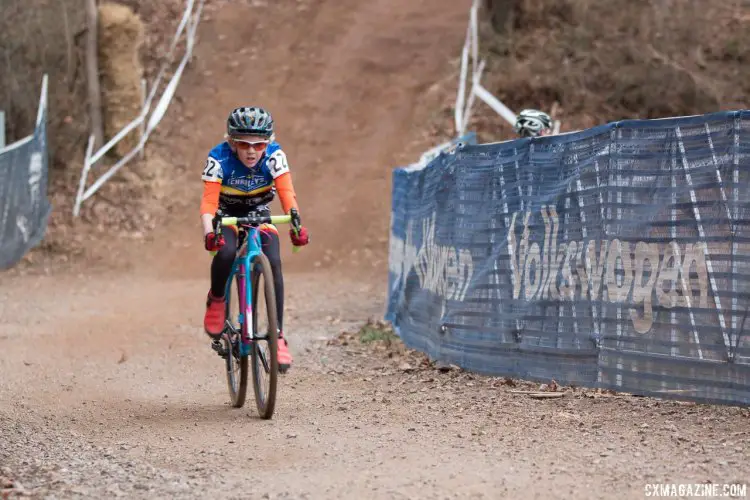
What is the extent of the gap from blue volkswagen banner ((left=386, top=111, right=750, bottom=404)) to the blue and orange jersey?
80.6 inches

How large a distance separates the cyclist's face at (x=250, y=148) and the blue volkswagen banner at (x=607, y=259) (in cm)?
227

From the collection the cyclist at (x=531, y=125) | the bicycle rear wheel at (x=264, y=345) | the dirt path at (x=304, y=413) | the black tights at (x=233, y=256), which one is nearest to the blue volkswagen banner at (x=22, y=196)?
the dirt path at (x=304, y=413)

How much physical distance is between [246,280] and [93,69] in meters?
14.7

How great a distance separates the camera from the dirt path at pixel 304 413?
550 cm

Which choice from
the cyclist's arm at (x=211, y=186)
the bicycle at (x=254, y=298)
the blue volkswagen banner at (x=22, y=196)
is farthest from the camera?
the blue volkswagen banner at (x=22, y=196)

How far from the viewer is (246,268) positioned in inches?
284

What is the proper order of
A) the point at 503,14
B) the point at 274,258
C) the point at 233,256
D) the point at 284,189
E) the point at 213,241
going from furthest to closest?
the point at 503,14 → the point at 284,189 → the point at 233,256 → the point at 274,258 → the point at 213,241

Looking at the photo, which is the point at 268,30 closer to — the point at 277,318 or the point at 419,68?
the point at 419,68

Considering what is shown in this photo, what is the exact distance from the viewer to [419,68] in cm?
2361

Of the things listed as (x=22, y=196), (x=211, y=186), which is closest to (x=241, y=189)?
(x=211, y=186)

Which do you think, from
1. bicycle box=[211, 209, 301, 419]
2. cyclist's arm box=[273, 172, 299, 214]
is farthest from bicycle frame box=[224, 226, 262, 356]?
cyclist's arm box=[273, 172, 299, 214]

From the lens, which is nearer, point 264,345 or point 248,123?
point 248,123

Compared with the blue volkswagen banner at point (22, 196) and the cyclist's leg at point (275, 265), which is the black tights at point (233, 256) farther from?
the blue volkswagen banner at point (22, 196)

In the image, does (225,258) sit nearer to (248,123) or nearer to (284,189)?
(284,189)
